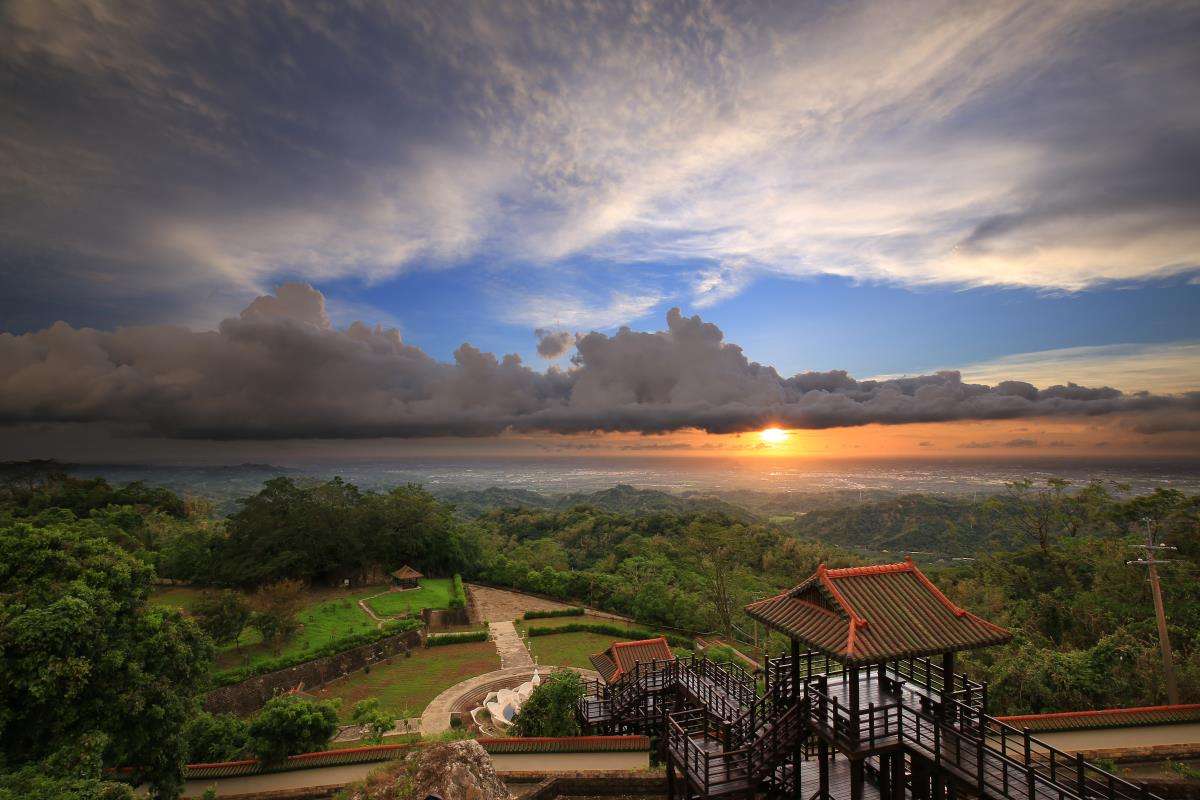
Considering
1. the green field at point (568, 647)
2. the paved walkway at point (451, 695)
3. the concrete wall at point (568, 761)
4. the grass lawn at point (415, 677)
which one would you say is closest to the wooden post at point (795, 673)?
the concrete wall at point (568, 761)

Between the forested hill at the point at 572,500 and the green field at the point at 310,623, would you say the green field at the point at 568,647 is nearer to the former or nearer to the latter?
the green field at the point at 310,623

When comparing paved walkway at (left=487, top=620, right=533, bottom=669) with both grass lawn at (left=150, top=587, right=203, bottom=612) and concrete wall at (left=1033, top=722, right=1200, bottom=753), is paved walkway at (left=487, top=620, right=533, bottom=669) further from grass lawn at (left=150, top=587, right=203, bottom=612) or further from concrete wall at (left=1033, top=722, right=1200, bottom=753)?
concrete wall at (left=1033, top=722, right=1200, bottom=753)

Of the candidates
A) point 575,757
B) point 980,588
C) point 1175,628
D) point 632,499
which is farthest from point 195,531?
point 632,499

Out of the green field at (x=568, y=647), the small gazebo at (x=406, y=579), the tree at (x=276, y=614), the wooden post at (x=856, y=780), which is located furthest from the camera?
the small gazebo at (x=406, y=579)

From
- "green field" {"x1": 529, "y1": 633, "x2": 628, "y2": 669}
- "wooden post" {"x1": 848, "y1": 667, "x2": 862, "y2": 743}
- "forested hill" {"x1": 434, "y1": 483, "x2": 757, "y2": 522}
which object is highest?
"wooden post" {"x1": 848, "y1": 667, "x2": 862, "y2": 743}

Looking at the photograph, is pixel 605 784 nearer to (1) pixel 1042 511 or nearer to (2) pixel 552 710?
(2) pixel 552 710

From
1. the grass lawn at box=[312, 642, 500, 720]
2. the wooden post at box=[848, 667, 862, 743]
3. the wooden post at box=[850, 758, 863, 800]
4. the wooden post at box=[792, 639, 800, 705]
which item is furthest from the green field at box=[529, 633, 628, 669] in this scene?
the wooden post at box=[848, 667, 862, 743]

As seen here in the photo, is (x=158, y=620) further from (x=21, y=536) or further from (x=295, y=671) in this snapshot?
(x=295, y=671)
